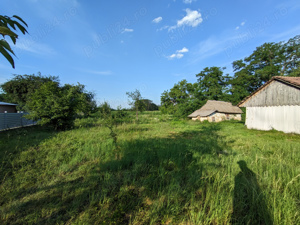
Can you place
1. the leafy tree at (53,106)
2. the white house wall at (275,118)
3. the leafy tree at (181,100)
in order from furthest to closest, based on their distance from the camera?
the leafy tree at (181,100) → the white house wall at (275,118) → the leafy tree at (53,106)

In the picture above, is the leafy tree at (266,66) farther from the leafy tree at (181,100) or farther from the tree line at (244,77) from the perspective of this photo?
the leafy tree at (181,100)

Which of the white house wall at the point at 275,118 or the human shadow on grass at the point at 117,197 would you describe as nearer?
the human shadow on grass at the point at 117,197

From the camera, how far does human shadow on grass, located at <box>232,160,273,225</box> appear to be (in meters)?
1.94

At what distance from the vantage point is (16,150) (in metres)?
5.02

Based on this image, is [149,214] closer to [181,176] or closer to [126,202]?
[126,202]

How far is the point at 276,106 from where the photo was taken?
11.1 metres

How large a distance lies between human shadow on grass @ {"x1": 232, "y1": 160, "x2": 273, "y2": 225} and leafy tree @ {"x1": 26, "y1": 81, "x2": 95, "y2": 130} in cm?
1108

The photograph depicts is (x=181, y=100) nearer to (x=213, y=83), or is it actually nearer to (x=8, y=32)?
(x=213, y=83)

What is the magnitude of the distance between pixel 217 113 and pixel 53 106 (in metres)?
25.3

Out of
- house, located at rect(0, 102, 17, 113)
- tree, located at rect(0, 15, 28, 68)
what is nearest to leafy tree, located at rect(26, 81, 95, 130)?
tree, located at rect(0, 15, 28, 68)

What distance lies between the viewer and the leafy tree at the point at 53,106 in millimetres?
9320

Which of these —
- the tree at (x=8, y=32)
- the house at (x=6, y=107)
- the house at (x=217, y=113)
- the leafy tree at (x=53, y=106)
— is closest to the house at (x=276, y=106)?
the house at (x=217, y=113)

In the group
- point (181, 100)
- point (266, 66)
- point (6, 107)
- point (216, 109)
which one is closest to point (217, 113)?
point (216, 109)

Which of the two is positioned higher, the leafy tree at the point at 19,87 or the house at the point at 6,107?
the leafy tree at the point at 19,87
